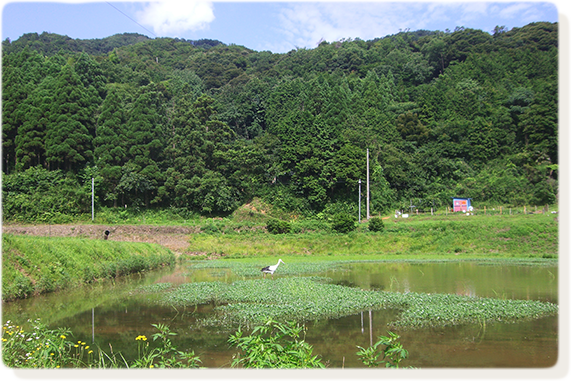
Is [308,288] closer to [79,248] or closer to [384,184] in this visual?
[79,248]

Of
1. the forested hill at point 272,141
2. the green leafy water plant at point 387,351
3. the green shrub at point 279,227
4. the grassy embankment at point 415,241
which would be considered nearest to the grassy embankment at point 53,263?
the green leafy water plant at point 387,351

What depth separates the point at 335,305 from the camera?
1074 centimetres

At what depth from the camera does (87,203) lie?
132 feet

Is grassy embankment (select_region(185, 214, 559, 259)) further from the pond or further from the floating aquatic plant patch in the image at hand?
the floating aquatic plant patch

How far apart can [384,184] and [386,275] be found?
99.1ft

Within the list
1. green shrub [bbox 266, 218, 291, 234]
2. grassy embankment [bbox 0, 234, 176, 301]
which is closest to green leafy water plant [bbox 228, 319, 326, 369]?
grassy embankment [bbox 0, 234, 176, 301]

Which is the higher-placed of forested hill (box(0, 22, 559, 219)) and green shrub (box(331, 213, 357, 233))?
forested hill (box(0, 22, 559, 219))

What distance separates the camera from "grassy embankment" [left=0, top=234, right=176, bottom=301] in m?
12.2

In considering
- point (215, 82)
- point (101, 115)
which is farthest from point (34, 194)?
point (215, 82)

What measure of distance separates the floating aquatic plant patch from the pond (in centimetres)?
43

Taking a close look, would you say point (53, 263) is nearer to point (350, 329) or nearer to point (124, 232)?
point (350, 329)

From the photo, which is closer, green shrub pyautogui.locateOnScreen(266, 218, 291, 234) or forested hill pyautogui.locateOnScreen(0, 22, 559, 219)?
green shrub pyautogui.locateOnScreen(266, 218, 291, 234)

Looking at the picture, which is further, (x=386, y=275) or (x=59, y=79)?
(x=59, y=79)

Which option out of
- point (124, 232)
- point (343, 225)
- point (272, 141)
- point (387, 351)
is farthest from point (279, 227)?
point (387, 351)
